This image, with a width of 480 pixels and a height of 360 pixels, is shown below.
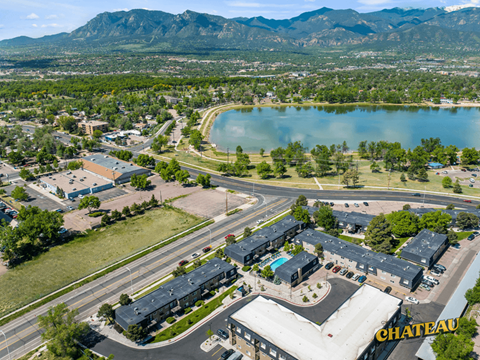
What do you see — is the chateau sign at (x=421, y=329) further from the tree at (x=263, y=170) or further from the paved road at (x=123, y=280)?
the tree at (x=263, y=170)

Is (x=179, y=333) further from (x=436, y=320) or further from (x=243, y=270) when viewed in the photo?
(x=436, y=320)

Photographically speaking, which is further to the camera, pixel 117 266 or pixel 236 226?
pixel 236 226

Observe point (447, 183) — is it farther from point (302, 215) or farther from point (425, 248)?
point (302, 215)

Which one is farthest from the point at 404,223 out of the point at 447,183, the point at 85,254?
the point at 85,254

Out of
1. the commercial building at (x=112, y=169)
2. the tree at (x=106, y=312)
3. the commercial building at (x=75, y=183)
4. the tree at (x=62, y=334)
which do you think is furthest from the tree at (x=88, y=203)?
the tree at (x=62, y=334)

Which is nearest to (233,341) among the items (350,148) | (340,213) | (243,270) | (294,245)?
(243,270)

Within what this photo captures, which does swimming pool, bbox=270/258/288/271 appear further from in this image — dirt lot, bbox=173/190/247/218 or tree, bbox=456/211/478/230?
tree, bbox=456/211/478/230
